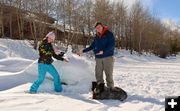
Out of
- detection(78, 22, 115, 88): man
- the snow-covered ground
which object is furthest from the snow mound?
detection(78, 22, 115, 88): man

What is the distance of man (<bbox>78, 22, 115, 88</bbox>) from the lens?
25.3 ft

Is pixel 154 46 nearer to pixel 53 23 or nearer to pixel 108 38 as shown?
pixel 53 23

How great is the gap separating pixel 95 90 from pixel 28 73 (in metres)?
2.83

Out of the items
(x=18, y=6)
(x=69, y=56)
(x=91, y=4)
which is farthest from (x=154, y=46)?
(x=69, y=56)

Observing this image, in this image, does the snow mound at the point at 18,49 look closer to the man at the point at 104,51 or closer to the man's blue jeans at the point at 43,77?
the man's blue jeans at the point at 43,77

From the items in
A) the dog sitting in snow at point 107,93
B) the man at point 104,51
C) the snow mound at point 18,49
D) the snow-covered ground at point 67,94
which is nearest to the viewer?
the snow-covered ground at point 67,94

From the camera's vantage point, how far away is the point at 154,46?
64.9 metres

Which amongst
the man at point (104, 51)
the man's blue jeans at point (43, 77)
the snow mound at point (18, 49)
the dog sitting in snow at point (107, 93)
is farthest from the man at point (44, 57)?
the snow mound at point (18, 49)

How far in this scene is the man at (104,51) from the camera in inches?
304

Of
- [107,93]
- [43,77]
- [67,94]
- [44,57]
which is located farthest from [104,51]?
[43,77]

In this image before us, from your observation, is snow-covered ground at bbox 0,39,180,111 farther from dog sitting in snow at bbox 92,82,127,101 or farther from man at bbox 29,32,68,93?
man at bbox 29,32,68,93

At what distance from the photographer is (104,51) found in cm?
771

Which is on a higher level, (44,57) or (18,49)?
(44,57)

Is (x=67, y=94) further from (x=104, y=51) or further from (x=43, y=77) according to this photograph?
(x=104, y=51)
